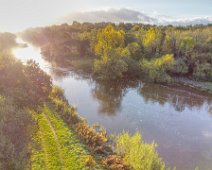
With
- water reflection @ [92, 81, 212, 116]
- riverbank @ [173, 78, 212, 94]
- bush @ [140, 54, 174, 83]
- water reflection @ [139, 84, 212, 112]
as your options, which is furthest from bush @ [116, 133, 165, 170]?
riverbank @ [173, 78, 212, 94]

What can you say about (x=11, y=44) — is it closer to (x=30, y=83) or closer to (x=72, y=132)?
(x=30, y=83)

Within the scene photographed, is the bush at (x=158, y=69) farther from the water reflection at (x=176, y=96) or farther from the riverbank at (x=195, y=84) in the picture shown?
the riverbank at (x=195, y=84)

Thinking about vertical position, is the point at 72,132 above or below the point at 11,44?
below

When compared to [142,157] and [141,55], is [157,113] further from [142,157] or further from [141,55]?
[141,55]

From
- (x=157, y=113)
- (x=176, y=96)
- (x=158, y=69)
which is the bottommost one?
(x=157, y=113)

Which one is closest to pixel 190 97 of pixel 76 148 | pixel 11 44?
pixel 76 148

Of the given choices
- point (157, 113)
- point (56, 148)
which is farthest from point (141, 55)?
point (56, 148)

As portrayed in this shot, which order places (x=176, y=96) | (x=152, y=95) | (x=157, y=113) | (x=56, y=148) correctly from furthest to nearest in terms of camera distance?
(x=176, y=96), (x=152, y=95), (x=157, y=113), (x=56, y=148)
